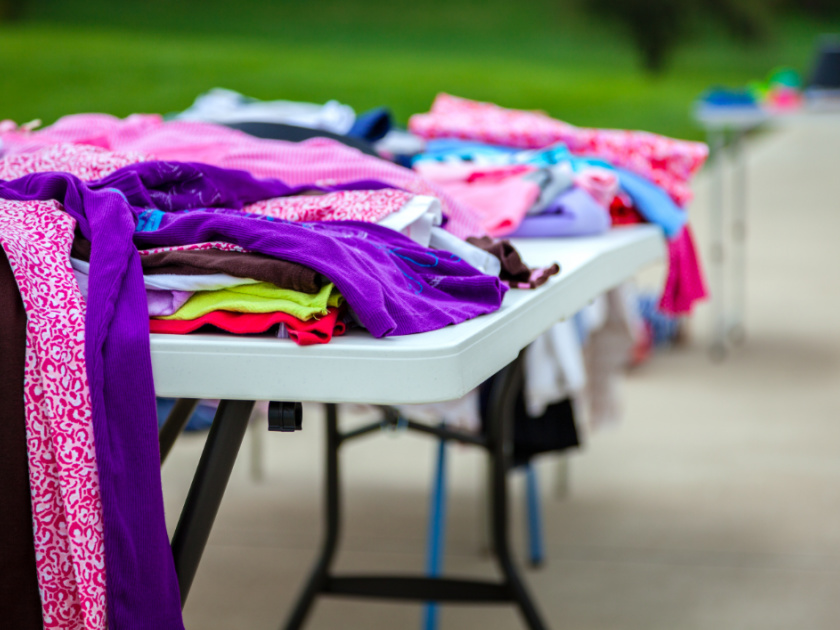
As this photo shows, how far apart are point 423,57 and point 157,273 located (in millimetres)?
9774

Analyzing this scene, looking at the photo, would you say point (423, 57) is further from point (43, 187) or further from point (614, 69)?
point (43, 187)

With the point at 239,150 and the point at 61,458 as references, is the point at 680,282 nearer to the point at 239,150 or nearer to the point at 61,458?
the point at 239,150

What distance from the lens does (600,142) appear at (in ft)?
5.49

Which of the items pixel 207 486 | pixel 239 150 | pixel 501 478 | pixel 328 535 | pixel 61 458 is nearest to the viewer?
pixel 61 458

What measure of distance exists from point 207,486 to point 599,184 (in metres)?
0.83

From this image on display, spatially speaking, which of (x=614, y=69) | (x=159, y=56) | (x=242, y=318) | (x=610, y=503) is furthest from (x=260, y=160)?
(x=614, y=69)

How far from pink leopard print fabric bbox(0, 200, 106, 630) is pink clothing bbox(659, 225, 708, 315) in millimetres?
1082

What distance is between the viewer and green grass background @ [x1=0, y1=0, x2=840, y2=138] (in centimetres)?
695

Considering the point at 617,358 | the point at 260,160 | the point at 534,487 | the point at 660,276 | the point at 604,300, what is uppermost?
the point at 260,160

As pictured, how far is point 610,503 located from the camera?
2.47m

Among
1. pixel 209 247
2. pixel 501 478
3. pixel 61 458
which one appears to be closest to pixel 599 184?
pixel 501 478

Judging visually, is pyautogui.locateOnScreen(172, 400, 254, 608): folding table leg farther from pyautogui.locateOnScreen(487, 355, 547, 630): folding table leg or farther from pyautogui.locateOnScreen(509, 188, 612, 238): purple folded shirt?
pyautogui.locateOnScreen(487, 355, 547, 630): folding table leg

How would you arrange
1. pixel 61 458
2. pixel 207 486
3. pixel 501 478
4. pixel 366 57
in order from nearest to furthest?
1. pixel 61 458
2. pixel 207 486
3. pixel 501 478
4. pixel 366 57

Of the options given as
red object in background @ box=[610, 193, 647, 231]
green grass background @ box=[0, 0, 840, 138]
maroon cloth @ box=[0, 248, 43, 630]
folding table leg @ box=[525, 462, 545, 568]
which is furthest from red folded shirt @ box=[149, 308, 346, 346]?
green grass background @ box=[0, 0, 840, 138]
